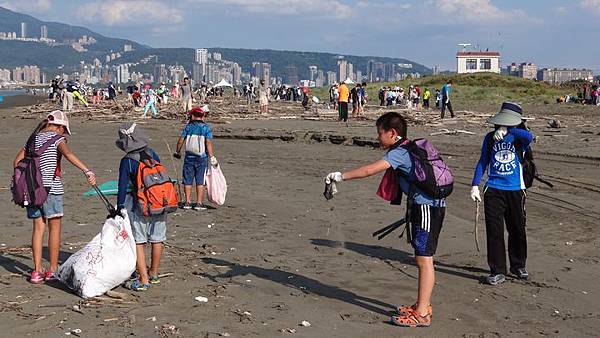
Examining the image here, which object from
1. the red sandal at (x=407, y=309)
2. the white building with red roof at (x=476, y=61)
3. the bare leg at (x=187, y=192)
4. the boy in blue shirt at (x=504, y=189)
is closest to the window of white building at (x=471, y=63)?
the white building with red roof at (x=476, y=61)

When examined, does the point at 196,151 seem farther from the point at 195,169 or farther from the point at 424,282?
the point at 424,282

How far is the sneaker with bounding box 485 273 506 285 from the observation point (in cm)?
753

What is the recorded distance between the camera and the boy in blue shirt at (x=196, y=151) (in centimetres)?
1115

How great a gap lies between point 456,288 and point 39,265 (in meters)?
4.15

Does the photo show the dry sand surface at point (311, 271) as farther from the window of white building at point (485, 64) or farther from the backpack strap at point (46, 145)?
the window of white building at point (485, 64)

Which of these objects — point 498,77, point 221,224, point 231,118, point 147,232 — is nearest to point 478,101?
point 498,77

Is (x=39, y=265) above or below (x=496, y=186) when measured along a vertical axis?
below

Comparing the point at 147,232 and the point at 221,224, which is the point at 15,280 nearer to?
the point at 147,232

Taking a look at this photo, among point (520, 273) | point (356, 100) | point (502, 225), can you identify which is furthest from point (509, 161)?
point (356, 100)

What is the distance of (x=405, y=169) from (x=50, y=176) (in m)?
3.47

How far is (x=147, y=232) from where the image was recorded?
282 inches

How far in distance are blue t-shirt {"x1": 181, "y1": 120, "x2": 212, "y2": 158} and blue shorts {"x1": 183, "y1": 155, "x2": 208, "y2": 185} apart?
10 cm

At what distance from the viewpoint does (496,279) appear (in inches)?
297

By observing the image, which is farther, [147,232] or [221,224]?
[221,224]
